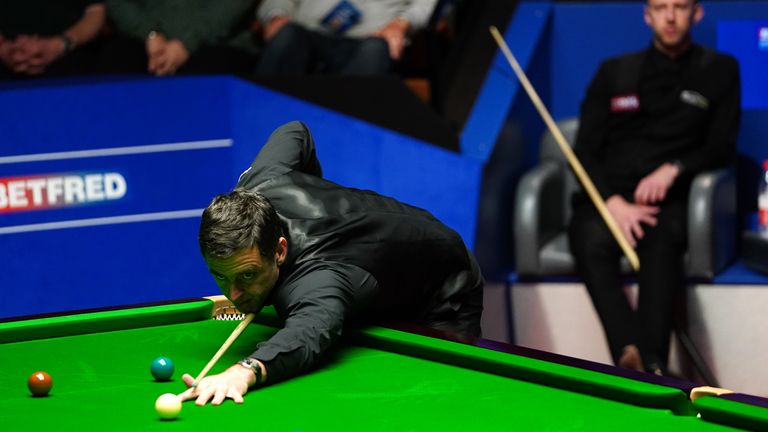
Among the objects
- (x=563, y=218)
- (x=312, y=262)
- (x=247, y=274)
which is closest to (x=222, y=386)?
(x=247, y=274)

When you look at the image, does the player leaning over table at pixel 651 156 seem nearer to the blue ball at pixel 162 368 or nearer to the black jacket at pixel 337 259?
the black jacket at pixel 337 259

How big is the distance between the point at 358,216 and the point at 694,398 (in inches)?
35.4

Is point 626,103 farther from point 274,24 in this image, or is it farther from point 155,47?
point 155,47

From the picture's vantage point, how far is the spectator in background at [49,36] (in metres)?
4.56

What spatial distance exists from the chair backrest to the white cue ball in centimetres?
298

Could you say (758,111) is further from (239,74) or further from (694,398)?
(694,398)

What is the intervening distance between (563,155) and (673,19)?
721 millimetres

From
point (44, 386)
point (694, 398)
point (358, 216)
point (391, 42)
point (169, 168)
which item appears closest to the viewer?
point (694, 398)

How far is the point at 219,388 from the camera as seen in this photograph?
2201 mm

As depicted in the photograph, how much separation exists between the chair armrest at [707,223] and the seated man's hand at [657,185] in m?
0.08

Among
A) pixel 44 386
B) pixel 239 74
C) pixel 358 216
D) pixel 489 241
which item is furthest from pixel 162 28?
pixel 44 386

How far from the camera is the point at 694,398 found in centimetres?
208

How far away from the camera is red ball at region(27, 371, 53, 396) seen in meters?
2.25

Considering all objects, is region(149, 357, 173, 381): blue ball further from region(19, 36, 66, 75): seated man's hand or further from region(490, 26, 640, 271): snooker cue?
region(19, 36, 66, 75): seated man's hand
